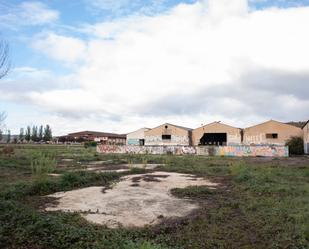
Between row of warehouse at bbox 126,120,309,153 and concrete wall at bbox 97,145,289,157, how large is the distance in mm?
6084

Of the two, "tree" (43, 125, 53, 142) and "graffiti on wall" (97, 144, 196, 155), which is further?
"tree" (43, 125, 53, 142)

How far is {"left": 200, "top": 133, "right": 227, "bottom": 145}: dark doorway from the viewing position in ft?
184

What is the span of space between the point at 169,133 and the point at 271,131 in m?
15.5

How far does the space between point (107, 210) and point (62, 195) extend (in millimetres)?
2941

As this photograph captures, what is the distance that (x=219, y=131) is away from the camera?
52.7 meters

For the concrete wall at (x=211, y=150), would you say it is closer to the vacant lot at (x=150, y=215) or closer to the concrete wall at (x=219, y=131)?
the concrete wall at (x=219, y=131)

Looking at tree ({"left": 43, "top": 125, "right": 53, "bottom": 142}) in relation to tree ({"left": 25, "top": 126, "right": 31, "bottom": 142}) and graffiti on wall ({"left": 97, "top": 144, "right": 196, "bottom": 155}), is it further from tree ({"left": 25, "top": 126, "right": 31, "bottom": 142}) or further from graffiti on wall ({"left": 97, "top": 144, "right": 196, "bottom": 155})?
graffiti on wall ({"left": 97, "top": 144, "right": 196, "bottom": 155})

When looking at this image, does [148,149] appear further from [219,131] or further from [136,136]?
[136,136]

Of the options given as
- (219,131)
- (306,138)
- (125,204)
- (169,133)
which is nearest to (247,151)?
(306,138)

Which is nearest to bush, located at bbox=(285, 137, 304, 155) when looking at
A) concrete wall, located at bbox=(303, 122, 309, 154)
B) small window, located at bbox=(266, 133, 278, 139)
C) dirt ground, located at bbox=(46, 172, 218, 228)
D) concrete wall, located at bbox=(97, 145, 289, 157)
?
concrete wall, located at bbox=(303, 122, 309, 154)

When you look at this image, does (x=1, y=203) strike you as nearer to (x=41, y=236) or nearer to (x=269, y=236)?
(x=41, y=236)

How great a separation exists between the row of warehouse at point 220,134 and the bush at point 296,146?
66cm

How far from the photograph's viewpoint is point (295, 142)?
46.2 metres

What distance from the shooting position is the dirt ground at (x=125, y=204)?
8.83m
